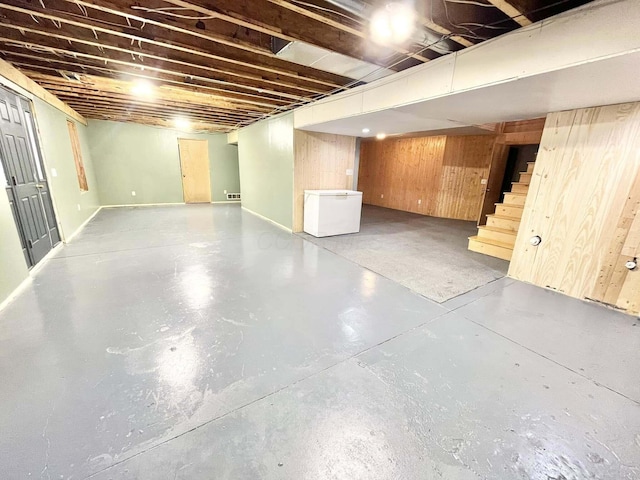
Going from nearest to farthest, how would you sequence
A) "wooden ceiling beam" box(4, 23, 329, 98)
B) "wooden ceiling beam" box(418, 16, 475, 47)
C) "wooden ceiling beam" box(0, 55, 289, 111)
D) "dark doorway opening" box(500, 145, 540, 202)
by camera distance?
"wooden ceiling beam" box(418, 16, 475, 47) → "wooden ceiling beam" box(4, 23, 329, 98) → "wooden ceiling beam" box(0, 55, 289, 111) → "dark doorway opening" box(500, 145, 540, 202)

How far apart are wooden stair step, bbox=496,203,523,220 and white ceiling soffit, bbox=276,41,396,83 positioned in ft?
9.47

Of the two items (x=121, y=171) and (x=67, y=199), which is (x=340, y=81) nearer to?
(x=67, y=199)

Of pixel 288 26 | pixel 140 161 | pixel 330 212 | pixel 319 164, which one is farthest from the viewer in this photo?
pixel 140 161

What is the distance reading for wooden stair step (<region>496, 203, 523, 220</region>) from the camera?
4.06 meters

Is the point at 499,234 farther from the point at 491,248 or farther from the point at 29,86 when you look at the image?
the point at 29,86

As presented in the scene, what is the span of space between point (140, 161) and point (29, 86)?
4.31m

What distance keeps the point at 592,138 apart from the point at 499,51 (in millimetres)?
1576

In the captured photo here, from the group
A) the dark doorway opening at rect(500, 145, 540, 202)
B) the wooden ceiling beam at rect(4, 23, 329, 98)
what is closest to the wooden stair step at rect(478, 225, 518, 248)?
the dark doorway opening at rect(500, 145, 540, 202)

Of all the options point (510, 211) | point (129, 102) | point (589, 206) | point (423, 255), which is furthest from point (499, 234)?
point (129, 102)

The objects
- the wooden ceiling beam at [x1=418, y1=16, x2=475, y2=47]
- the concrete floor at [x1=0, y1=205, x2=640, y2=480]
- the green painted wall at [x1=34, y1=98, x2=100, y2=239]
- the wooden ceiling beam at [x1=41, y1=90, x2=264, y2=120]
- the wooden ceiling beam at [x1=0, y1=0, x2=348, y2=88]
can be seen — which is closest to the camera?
the concrete floor at [x1=0, y1=205, x2=640, y2=480]

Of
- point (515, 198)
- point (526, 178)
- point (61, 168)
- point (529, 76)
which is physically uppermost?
point (529, 76)

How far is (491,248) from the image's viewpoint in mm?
4207

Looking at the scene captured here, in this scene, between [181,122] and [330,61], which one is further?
[181,122]

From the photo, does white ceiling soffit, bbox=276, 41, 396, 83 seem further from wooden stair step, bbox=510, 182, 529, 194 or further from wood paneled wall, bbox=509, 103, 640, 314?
wooden stair step, bbox=510, 182, 529, 194
